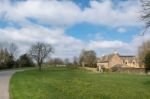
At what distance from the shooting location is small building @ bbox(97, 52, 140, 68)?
436ft

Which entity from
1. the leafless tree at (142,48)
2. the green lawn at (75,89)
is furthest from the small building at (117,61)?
the green lawn at (75,89)

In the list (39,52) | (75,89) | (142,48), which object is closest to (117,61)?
(142,48)

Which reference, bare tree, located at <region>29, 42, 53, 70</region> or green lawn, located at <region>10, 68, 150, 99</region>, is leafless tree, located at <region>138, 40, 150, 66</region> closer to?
bare tree, located at <region>29, 42, 53, 70</region>

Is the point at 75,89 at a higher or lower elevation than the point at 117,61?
lower

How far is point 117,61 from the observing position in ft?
439

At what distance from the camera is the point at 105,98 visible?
760 inches

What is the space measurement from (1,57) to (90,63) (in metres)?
44.9

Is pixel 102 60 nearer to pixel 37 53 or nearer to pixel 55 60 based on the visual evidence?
pixel 55 60

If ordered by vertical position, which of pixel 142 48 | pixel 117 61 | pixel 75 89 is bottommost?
pixel 75 89

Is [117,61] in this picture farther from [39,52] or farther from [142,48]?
[39,52]

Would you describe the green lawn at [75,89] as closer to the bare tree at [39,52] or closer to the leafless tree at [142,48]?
the bare tree at [39,52]

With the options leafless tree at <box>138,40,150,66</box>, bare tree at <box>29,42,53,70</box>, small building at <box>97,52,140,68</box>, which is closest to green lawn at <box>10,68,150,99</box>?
bare tree at <box>29,42,53,70</box>

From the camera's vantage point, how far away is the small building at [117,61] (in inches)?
5232

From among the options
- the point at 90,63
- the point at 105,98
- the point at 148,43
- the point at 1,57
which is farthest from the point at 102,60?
the point at 105,98
